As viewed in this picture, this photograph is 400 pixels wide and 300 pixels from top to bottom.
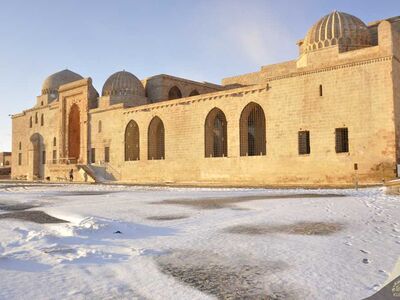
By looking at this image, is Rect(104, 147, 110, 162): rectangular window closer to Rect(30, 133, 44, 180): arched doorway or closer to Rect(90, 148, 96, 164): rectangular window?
Rect(90, 148, 96, 164): rectangular window

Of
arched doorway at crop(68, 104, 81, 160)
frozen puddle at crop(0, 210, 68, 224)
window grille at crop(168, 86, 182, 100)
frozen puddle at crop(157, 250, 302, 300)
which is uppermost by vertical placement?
window grille at crop(168, 86, 182, 100)

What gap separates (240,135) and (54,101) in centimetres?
2576

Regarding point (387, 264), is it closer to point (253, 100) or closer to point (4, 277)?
point (4, 277)

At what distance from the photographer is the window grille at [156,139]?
31145 mm

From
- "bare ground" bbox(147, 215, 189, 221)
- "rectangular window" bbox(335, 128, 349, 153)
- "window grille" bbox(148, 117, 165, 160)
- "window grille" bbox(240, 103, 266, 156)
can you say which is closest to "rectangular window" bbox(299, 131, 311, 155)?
"rectangular window" bbox(335, 128, 349, 153)

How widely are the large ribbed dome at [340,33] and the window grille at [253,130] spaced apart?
5.20 meters

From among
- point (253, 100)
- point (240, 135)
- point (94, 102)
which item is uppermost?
point (94, 102)

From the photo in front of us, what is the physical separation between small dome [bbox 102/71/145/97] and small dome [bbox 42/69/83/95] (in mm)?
10826

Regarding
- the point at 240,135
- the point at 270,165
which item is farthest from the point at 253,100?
the point at 270,165

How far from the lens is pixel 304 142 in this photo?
22516 mm

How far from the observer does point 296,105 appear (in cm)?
2203

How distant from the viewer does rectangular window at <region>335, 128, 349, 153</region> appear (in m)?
20.7

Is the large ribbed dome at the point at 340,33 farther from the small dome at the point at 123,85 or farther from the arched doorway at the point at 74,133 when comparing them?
the arched doorway at the point at 74,133

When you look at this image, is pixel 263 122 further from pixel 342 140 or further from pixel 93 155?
pixel 93 155
